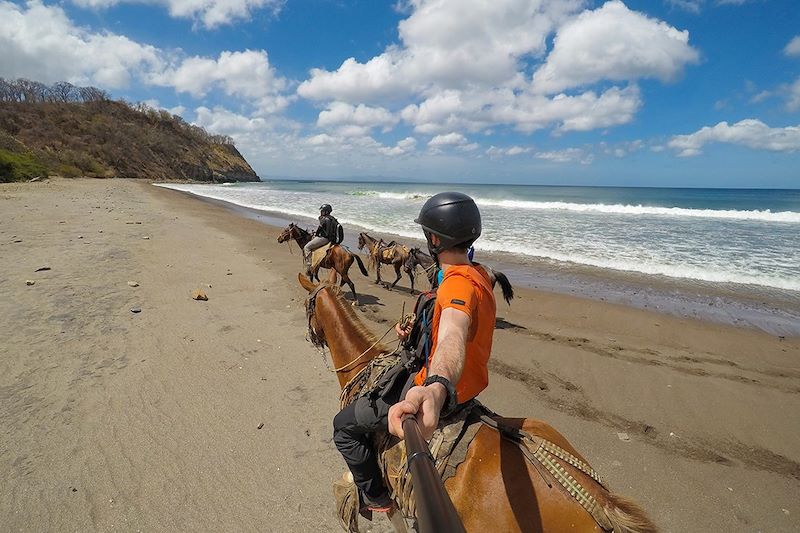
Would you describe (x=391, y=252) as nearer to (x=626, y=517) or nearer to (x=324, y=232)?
(x=324, y=232)

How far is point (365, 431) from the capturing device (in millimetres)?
2443

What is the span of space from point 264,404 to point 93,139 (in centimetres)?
8490

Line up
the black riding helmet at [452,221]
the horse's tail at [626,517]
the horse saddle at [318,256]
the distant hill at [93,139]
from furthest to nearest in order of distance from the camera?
the distant hill at [93,139] → the horse saddle at [318,256] → the black riding helmet at [452,221] → the horse's tail at [626,517]

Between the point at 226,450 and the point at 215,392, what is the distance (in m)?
1.14

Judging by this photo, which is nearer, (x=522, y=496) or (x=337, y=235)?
(x=522, y=496)

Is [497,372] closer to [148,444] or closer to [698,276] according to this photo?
[148,444]

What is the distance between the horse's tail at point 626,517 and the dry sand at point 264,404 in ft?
7.43

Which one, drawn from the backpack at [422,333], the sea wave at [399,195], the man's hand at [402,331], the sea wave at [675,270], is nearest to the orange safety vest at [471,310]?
the backpack at [422,333]

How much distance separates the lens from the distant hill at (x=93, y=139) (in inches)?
1861

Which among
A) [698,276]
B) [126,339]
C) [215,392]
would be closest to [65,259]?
[126,339]

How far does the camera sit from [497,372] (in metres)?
5.91

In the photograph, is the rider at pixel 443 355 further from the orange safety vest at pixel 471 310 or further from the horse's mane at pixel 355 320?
the horse's mane at pixel 355 320

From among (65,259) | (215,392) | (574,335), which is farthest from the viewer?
(65,259)

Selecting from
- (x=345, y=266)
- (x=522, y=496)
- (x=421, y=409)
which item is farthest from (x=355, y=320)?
(x=345, y=266)
